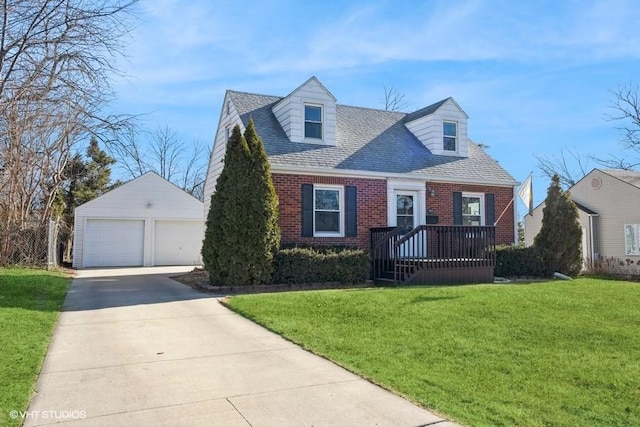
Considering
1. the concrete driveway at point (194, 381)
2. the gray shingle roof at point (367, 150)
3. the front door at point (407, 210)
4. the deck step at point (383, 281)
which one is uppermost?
the gray shingle roof at point (367, 150)

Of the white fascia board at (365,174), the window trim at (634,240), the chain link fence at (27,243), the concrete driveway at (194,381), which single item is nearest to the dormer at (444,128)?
the white fascia board at (365,174)

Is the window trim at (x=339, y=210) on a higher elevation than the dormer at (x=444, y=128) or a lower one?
lower

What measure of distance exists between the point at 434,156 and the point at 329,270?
6.45 meters

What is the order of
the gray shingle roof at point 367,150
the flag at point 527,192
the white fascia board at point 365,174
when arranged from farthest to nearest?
the flag at point 527,192 → the gray shingle roof at point 367,150 → the white fascia board at point 365,174

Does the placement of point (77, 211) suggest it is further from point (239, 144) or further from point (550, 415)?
point (550, 415)

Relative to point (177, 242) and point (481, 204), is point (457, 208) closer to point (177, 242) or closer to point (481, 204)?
point (481, 204)

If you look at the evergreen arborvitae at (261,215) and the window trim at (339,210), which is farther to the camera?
the window trim at (339,210)

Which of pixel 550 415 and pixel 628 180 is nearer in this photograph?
pixel 550 415

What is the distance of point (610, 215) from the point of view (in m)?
21.4

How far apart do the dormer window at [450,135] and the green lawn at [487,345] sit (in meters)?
7.52

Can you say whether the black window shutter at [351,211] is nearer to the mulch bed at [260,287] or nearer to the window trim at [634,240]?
the mulch bed at [260,287]

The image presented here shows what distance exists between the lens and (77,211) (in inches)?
781

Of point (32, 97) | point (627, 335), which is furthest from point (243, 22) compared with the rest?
point (627, 335)

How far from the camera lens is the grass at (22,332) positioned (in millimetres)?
4199
